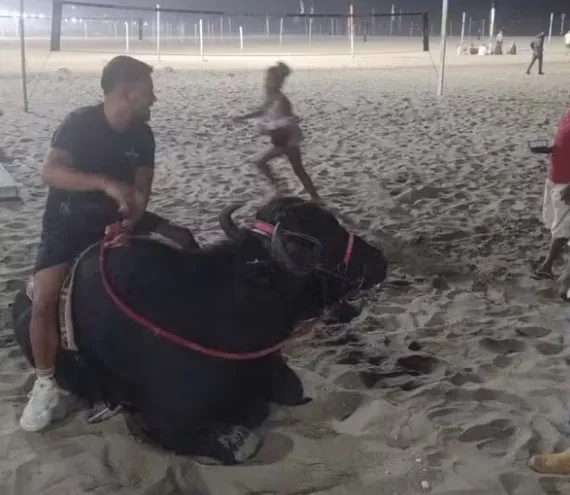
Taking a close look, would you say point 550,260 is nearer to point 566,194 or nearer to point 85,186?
point 566,194

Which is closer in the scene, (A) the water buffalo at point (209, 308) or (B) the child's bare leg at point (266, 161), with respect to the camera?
(A) the water buffalo at point (209, 308)

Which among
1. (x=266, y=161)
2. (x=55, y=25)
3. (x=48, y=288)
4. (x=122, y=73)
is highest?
(x=55, y=25)

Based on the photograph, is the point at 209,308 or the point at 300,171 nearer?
the point at 209,308

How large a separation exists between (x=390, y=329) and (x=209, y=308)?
161cm

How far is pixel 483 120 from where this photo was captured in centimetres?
1056

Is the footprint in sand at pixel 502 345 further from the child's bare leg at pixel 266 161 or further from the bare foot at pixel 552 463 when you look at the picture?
the child's bare leg at pixel 266 161

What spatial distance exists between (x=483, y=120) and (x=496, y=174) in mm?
3668

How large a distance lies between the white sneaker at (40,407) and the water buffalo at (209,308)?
13.7 inches

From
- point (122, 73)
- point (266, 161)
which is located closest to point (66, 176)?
point (122, 73)

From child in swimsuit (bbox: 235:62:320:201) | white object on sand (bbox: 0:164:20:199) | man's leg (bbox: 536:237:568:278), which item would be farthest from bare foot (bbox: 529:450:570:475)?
white object on sand (bbox: 0:164:20:199)

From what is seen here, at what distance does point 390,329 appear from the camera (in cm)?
382

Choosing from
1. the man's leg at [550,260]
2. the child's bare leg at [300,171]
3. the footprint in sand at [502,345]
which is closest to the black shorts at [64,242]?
the footprint in sand at [502,345]

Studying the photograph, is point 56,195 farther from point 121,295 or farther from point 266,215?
point 266,215

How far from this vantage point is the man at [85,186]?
2604 mm
